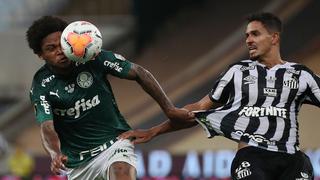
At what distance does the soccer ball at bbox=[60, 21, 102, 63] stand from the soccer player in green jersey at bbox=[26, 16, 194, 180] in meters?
0.17

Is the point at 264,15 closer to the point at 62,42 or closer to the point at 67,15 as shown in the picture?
the point at 62,42

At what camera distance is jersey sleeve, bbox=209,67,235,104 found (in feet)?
28.3

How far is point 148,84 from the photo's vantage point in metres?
8.77

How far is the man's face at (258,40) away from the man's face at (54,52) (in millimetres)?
1482

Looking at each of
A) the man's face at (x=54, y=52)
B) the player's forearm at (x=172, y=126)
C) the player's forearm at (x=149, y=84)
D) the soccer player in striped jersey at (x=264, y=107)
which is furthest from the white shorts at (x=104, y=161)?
the man's face at (x=54, y=52)

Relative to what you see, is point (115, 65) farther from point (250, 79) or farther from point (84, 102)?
point (250, 79)

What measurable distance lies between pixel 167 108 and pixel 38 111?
1078 millimetres

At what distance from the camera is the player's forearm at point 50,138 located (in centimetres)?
845

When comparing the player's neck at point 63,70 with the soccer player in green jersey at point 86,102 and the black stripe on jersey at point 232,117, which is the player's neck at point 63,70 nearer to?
the soccer player in green jersey at point 86,102

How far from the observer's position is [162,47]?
19.8 m

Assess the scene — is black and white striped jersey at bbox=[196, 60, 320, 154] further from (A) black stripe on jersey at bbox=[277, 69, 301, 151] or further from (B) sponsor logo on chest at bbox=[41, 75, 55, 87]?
(B) sponsor logo on chest at bbox=[41, 75, 55, 87]

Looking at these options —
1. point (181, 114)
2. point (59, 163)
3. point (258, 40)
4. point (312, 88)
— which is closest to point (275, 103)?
point (312, 88)

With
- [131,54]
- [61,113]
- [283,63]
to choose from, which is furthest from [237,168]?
[131,54]

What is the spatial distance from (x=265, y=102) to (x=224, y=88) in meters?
0.42
